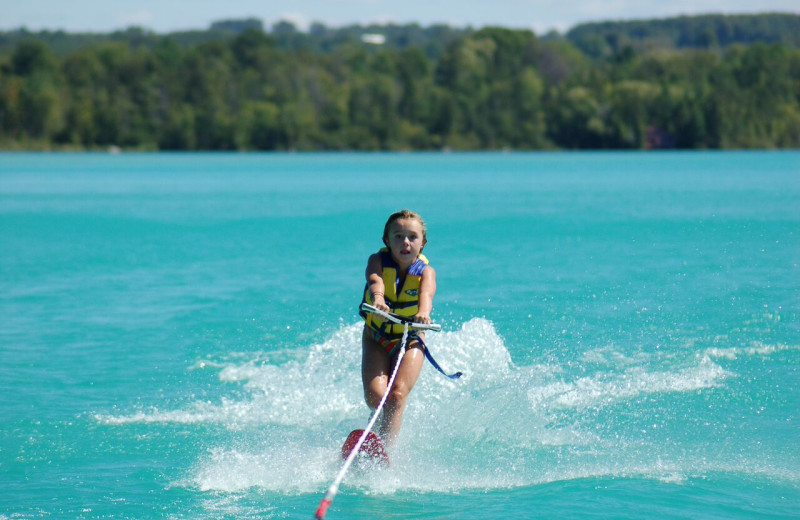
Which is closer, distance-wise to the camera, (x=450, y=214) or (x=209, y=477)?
(x=209, y=477)

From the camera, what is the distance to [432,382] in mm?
8719

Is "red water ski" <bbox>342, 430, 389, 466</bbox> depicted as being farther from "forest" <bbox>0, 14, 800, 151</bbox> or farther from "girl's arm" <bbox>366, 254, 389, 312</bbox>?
"forest" <bbox>0, 14, 800, 151</bbox>

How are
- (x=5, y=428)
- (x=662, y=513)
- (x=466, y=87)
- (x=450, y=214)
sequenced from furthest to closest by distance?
(x=466, y=87)
(x=450, y=214)
(x=5, y=428)
(x=662, y=513)

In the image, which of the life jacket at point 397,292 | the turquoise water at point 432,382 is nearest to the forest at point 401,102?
the turquoise water at point 432,382

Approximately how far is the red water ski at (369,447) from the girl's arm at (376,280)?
0.84 m

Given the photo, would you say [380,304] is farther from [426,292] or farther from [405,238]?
[405,238]

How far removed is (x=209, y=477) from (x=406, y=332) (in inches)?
68.6

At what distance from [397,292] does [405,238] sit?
1.26 feet

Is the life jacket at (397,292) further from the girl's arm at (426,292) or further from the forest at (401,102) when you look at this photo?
the forest at (401,102)

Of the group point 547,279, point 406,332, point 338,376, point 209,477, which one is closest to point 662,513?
Result: point 406,332

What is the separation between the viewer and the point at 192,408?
28.6 ft

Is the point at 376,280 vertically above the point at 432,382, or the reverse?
the point at 376,280

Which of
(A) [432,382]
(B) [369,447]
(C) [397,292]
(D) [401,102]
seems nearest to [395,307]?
(C) [397,292]

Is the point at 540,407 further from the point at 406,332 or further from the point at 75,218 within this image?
the point at 75,218
